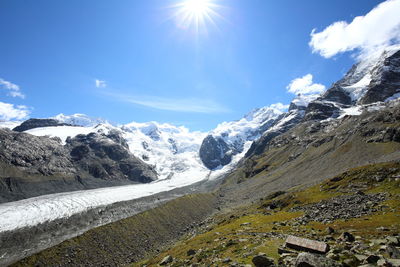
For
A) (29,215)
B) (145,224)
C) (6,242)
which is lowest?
(145,224)

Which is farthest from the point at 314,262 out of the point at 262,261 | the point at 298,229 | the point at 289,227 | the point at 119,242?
the point at 119,242


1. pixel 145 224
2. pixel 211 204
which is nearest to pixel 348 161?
pixel 211 204

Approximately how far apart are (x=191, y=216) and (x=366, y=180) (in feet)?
266

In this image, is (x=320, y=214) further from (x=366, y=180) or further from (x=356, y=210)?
(x=366, y=180)

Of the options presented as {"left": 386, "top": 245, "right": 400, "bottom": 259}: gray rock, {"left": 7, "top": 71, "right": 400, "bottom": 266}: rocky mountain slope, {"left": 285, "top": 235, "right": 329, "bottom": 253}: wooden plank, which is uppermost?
{"left": 285, "top": 235, "right": 329, "bottom": 253}: wooden plank

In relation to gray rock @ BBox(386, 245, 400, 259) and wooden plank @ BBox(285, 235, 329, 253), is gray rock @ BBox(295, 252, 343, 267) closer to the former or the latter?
gray rock @ BBox(386, 245, 400, 259)

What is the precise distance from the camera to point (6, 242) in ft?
282

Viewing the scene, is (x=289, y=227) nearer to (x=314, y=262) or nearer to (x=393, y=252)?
(x=393, y=252)

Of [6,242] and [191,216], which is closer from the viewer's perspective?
[6,242]

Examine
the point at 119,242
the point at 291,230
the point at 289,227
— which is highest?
the point at 119,242

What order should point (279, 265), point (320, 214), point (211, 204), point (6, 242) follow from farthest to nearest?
1. point (211, 204)
2. point (6, 242)
3. point (320, 214)
4. point (279, 265)

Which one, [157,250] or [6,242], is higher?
[6,242]

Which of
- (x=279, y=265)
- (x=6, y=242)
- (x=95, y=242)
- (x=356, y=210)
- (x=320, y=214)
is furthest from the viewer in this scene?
(x=6, y=242)

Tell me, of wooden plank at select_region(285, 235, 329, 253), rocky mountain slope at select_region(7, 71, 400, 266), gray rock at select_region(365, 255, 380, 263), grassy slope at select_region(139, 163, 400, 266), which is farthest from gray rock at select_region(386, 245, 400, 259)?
grassy slope at select_region(139, 163, 400, 266)
